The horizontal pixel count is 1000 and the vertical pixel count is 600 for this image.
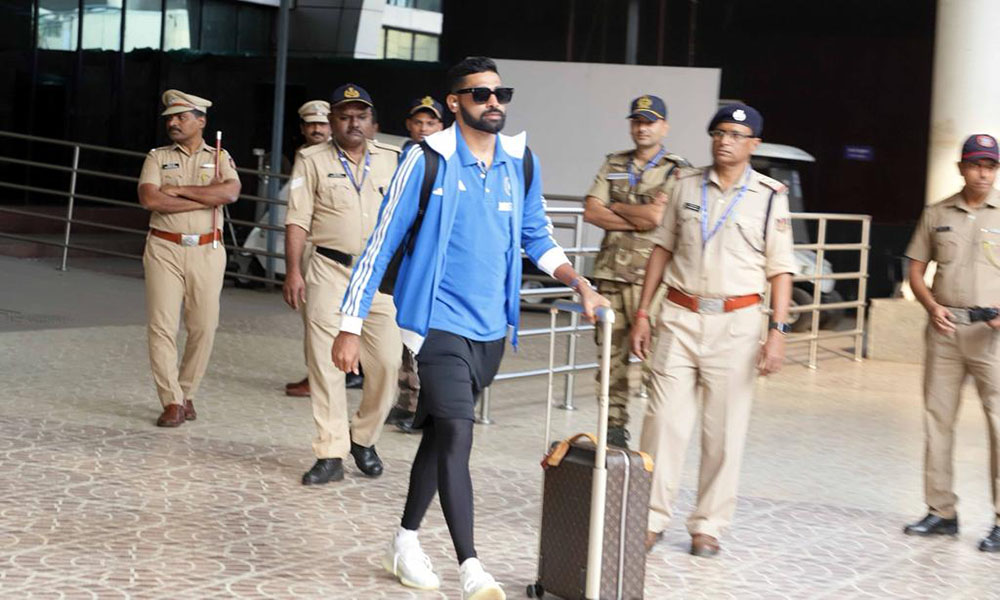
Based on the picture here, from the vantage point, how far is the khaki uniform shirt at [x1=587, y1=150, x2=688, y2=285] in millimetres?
7941

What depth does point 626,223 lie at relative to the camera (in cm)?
794

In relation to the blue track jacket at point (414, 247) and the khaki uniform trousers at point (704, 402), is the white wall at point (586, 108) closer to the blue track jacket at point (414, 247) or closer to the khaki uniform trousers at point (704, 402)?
the khaki uniform trousers at point (704, 402)

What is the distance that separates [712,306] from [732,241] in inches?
10.9

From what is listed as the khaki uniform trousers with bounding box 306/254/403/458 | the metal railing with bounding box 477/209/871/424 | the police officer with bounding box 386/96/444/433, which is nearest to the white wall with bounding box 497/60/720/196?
the metal railing with bounding box 477/209/871/424

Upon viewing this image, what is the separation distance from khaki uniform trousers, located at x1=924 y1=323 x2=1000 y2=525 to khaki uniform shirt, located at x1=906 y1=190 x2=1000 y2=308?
14 cm

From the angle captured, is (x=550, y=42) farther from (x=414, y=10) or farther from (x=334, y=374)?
(x=334, y=374)

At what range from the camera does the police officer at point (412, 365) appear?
8.65 metres

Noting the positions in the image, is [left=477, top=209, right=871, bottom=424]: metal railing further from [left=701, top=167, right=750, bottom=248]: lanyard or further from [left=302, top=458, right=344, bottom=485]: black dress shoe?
[left=701, top=167, right=750, bottom=248]: lanyard

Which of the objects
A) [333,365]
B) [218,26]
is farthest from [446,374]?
[218,26]

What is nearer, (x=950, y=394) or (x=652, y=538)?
(x=652, y=538)

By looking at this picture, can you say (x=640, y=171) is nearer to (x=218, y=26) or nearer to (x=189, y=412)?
(x=189, y=412)

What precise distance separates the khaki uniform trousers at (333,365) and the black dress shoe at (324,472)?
A: 0.12 ft

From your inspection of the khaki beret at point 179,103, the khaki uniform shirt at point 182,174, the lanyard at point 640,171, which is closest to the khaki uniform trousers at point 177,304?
the khaki uniform shirt at point 182,174

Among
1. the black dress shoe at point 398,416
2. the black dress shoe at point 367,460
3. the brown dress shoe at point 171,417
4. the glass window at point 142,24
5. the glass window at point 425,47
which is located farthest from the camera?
the glass window at point 142,24
